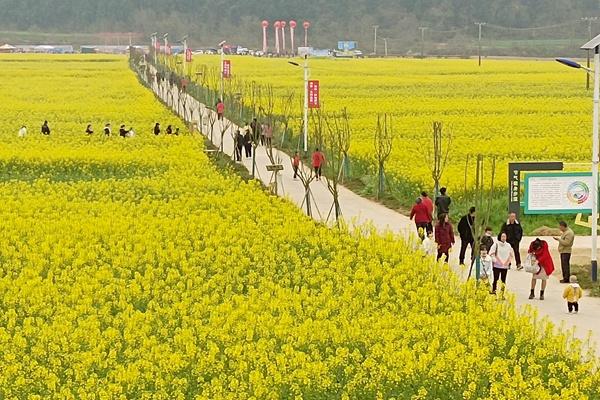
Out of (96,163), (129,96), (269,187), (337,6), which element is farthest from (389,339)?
(337,6)

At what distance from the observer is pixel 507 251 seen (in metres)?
20.9

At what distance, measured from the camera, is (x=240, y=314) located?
17719 mm

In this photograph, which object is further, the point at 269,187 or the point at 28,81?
the point at 28,81

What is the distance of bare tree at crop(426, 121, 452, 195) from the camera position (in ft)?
94.3

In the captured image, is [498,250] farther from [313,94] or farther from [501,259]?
[313,94]

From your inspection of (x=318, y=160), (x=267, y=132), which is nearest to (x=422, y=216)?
(x=318, y=160)

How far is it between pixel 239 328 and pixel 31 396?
3452 millimetres

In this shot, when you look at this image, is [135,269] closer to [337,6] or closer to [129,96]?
[129,96]

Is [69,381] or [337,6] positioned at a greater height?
[337,6]

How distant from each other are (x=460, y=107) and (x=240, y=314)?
42.4 meters

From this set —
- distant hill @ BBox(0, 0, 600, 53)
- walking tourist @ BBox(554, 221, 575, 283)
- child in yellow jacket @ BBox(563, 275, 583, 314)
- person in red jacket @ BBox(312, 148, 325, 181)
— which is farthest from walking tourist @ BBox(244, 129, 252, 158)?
distant hill @ BBox(0, 0, 600, 53)

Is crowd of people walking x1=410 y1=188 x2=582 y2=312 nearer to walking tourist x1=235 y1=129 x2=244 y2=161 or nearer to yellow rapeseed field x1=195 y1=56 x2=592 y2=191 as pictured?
yellow rapeseed field x1=195 y1=56 x2=592 y2=191

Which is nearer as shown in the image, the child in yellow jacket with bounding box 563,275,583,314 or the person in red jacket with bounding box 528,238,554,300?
the child in yellow jacket with bounding box 563,275,583,314

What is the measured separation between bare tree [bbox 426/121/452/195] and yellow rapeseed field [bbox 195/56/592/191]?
0.30 m
